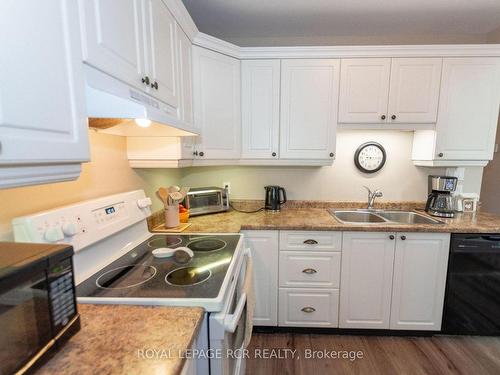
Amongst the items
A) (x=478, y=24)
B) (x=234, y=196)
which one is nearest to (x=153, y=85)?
(x=234, y=196)

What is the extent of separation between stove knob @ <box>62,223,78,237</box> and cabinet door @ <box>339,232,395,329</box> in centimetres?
165

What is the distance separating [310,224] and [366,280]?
23.8 inches

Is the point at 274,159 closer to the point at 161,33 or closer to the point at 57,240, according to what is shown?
the point at 161,33

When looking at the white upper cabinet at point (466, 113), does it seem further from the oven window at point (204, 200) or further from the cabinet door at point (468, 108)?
the oven window at point (204, 200)

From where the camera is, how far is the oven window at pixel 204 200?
2.06m

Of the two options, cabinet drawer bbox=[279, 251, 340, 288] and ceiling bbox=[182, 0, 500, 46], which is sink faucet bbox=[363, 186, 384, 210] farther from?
ceiling bbox=[182, 0, 500, 46]

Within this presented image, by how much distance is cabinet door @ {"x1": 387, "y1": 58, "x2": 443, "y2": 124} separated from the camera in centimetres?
195

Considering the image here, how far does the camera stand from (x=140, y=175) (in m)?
1.69

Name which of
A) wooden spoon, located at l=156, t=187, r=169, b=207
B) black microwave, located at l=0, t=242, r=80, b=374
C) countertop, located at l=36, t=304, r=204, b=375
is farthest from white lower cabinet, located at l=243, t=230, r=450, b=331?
black microwave, located at l=0, t=242, r=80, b=374

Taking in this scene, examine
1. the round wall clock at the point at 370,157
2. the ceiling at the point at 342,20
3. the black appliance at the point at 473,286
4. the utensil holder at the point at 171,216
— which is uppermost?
the ceiling at the point at 342,20

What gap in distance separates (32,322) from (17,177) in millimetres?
342

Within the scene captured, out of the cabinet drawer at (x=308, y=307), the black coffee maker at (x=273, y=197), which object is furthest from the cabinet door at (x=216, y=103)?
the cabinet drawer at (x=308, y=307)

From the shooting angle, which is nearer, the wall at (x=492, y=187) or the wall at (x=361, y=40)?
the wall at (x=361, y=40)

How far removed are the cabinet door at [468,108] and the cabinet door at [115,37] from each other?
2211mm
